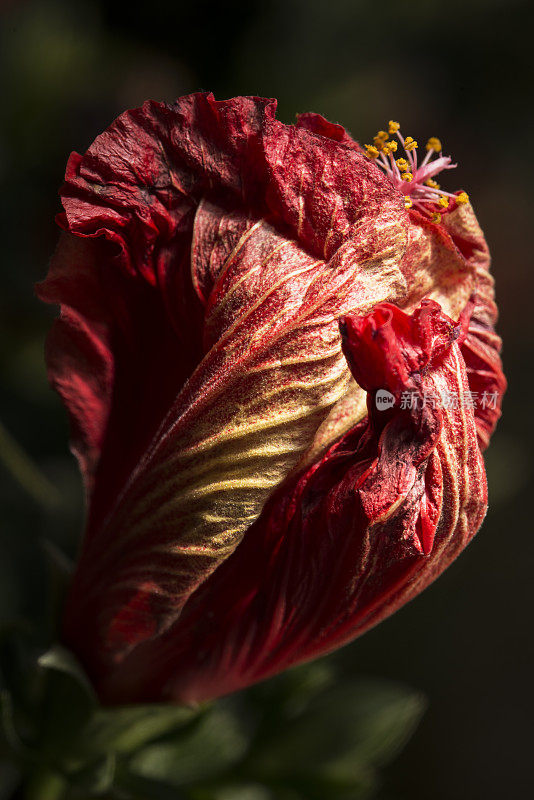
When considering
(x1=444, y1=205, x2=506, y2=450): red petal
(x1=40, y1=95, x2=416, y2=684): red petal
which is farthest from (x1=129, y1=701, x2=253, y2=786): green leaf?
(x1=444, y1=205, x2=506, y2=450): red petal

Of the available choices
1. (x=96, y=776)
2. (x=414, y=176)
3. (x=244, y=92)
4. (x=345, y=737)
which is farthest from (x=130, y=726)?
(x=244, y=92)

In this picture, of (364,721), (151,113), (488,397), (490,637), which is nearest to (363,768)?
(364,721)

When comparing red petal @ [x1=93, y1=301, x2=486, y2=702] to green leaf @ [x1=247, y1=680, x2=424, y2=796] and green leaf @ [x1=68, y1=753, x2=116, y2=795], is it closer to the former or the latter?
green leaf @ [x1=68, y1=753, x2=116, y2=795]

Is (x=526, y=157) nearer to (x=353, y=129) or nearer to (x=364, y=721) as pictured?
(x=353, y=129)

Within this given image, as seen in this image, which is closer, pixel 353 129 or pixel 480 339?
pixel 480 339

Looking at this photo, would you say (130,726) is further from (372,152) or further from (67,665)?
(372,152)
